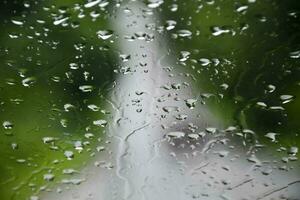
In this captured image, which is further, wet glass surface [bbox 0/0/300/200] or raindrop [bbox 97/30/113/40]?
raindrop [bbox 97/30/113/40]

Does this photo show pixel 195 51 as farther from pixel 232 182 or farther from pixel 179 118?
pixel 232 182

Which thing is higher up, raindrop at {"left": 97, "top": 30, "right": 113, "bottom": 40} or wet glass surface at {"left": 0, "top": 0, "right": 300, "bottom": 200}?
raindrop at {"left": 97, "top": 30, "right": 113, "bottom": 40}

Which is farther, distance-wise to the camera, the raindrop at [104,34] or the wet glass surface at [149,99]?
the raindrop at [104,34]

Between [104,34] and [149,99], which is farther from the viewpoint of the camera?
[104,34]

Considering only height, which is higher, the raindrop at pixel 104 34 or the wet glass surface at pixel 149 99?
the raindrop at pixel 104 34

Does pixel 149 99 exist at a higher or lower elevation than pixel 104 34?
lower

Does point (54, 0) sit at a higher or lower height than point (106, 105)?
higher

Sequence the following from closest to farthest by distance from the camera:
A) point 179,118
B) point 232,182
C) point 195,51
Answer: point 232,182 < point 179,118 < point 195,51

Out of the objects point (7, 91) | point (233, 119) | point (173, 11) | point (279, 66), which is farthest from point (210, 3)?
point (7, 91)
